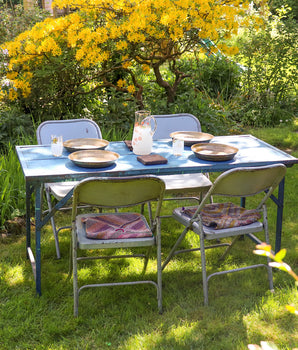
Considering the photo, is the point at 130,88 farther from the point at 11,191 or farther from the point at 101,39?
the point at 11,191

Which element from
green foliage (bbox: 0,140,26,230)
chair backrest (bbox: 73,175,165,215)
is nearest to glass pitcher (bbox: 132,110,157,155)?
chair backrest (bbox: 73,175,165,215)

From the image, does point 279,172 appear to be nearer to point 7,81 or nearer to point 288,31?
point 7,81

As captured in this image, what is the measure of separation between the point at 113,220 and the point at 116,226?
10 centimetres

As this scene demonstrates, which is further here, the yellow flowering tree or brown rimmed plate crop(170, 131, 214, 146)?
the yellow flowering tree

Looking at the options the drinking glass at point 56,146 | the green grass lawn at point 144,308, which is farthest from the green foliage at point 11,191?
the drinking glass at point 56,146

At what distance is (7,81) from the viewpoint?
5570 millimetres

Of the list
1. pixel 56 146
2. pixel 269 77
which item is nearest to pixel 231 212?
pixel 56 146

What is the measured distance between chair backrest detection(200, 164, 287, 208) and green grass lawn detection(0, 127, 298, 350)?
67 cm

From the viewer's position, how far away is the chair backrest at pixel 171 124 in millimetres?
4133

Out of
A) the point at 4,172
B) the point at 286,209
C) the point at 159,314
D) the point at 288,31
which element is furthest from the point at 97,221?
the point at 288,31

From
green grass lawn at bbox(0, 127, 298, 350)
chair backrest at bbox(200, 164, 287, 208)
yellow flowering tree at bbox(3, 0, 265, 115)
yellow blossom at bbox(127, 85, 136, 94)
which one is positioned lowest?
green grass lawn at bbox(0, 127, 298, 350)

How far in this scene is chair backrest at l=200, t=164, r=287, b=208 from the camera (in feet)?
9.38

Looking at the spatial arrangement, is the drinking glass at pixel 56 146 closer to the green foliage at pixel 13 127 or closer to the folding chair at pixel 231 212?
the folding chair at pixel 231 212

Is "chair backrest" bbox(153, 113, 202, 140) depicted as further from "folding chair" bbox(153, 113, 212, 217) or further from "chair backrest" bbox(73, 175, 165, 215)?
"chair backrest" bbox(73, 175, 165, 215)
